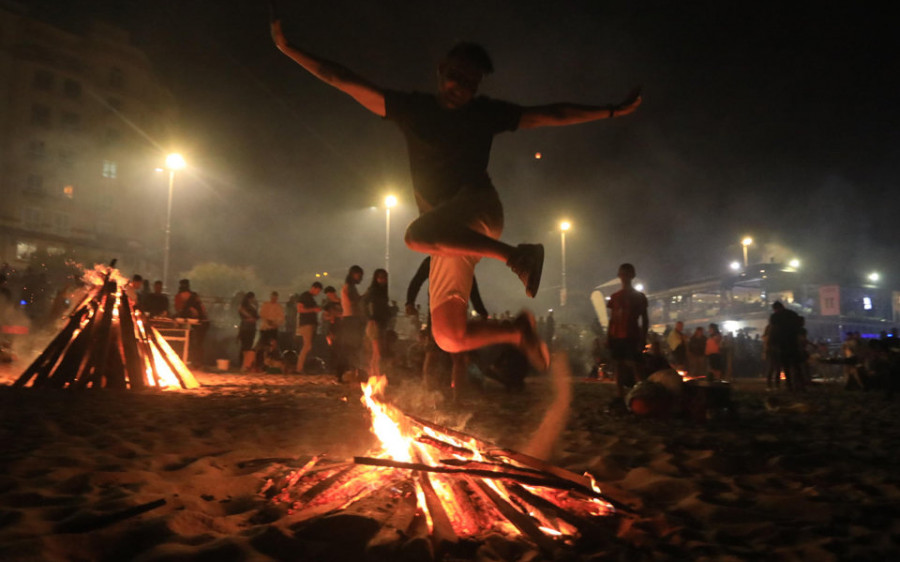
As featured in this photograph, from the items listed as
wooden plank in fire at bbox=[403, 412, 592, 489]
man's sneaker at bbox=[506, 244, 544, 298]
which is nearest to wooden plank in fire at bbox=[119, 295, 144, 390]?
wooden plank in fire at bbox=[403, 412, 592, 489]

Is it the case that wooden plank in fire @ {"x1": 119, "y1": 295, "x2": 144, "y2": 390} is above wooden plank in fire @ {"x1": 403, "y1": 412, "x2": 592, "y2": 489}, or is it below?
above

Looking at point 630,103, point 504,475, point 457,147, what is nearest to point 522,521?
point 504,475

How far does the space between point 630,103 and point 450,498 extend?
302 cm

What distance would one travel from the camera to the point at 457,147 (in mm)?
3156

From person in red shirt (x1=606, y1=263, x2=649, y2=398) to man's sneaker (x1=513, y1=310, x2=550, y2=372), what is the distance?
157 inches

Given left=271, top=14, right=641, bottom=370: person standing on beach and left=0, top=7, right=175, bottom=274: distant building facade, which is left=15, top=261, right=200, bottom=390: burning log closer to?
left=271, top=14, right=641, bottom=370: person standing on beach

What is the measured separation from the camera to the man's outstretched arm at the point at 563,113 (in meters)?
3.36

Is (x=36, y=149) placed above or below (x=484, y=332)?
above

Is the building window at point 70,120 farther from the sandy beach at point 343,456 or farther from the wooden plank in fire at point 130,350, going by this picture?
the sandy beach at point 343,456

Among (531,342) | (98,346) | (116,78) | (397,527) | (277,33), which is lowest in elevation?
(397,527)

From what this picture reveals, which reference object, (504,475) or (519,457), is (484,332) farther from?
(504,475)

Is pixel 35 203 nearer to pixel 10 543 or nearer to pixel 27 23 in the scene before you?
pixel 27 23

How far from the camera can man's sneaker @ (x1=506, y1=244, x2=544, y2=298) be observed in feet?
9.26

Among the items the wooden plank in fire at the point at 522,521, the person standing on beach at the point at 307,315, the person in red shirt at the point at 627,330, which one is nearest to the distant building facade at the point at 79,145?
the person standing on beach at the point at 307,315
